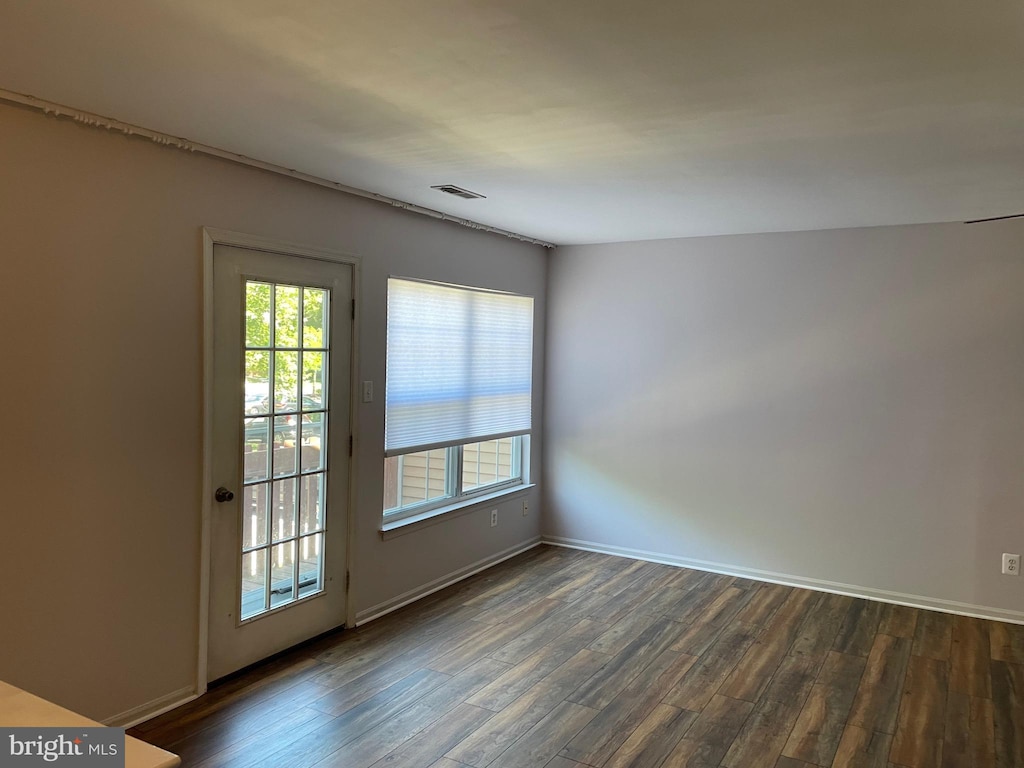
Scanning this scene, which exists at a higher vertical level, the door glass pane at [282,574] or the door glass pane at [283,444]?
the door glass pane at [283,444]

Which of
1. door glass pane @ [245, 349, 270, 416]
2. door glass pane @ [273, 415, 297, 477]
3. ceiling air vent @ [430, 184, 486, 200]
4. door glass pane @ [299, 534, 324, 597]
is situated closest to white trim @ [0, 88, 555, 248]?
ceiling air vent @ [430, 184, 486, 200]

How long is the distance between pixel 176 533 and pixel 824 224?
4.19 meters

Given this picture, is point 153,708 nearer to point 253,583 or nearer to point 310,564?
point 253,583

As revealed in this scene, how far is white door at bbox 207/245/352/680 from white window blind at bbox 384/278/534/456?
0.46 meters

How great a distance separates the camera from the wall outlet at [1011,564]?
14.3ft

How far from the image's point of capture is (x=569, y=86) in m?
2.27

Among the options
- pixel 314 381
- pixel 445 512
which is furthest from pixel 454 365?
pixel 314 381

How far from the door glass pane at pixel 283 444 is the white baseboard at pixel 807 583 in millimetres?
2571

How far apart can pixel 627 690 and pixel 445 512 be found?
5.88 ft

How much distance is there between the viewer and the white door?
3.29 m

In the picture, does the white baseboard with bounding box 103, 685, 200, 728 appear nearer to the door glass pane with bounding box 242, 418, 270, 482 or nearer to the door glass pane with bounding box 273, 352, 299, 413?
the door glass pane with bounding box 242, 418, 270, 482

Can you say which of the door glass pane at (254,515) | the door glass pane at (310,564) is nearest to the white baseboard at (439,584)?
the door glass pane at (310,564)

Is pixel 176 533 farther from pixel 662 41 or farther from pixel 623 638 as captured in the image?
pixel 662 41

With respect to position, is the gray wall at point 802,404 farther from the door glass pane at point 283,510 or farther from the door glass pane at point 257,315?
the door glass pane at point 257,315
